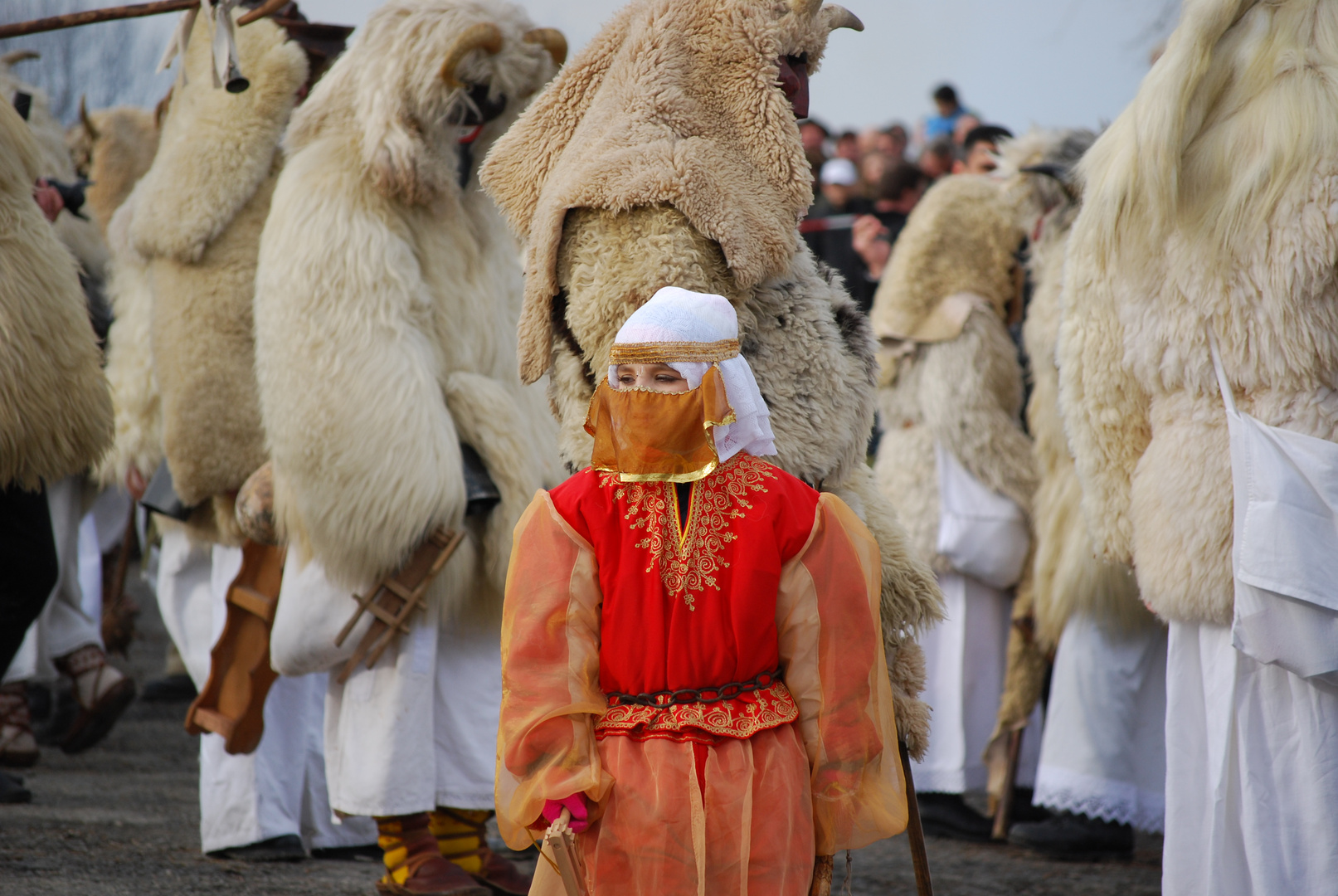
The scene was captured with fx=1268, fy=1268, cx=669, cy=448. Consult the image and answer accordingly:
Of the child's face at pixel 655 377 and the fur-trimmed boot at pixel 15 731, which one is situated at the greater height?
the child's face at pixel 655 377

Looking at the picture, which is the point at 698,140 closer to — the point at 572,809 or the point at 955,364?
the point at 572,809

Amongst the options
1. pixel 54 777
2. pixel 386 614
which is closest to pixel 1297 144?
pixel 386 614

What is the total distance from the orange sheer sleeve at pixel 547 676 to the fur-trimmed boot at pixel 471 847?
158 cm

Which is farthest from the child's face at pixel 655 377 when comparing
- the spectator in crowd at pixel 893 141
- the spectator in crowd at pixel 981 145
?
the spectator in crowd at pixel 893 141

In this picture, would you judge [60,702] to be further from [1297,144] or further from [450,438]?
[1297,144]

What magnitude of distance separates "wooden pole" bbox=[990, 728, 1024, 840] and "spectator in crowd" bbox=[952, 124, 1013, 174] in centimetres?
235

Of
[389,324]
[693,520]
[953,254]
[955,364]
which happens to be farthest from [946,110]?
[693,520]

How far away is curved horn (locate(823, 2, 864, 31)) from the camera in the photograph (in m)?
2.62

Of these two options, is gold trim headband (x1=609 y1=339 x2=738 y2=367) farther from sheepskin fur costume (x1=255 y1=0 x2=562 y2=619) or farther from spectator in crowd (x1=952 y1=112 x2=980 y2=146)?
spectator in crowd (x1=952 y1=112 x2=980 y2=146)

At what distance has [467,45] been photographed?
345 cm

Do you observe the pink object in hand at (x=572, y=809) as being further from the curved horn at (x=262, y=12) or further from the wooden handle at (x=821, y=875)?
the curved horn at (x=262, y=12)

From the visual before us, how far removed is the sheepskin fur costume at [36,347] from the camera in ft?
11.0

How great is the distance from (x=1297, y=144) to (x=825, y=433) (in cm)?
120

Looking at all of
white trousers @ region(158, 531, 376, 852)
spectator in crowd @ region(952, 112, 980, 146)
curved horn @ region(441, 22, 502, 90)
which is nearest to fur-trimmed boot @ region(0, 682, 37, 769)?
white trousers @ region(158, 531, 376, 852)
